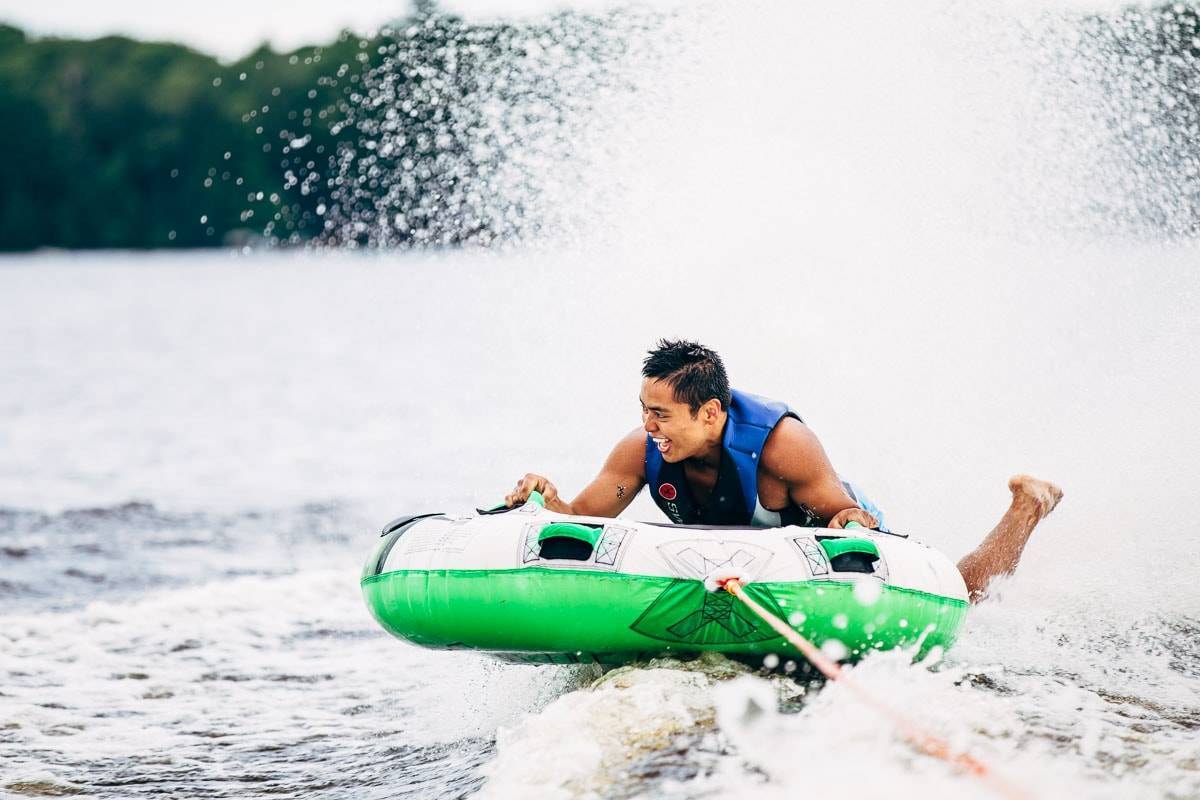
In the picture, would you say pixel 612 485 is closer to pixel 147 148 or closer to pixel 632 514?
pixel 632 514

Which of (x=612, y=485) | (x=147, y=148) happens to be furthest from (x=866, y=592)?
(x=147, y=148)

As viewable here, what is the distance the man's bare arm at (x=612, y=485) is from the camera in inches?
215

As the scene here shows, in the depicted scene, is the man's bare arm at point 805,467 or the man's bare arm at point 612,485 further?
the man's bare arm at point 612,485

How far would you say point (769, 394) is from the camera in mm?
9461

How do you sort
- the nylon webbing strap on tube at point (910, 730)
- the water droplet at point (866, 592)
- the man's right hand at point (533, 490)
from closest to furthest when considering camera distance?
the nylon webbing strap on tube at point (910, 730) → the water droplet at point (866, 592) → the man's right hand at point (533, 490)

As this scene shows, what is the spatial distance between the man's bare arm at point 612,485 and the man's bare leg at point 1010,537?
1.46 metres

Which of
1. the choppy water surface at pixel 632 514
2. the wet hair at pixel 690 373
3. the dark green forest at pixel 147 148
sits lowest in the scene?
the choppy water surface at pixel 632 514

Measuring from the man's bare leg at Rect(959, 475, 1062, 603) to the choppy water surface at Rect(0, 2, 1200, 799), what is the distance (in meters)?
0.31

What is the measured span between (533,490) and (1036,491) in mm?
2163

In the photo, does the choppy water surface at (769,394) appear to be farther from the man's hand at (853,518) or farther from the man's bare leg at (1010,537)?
the man's hand at (853,518)

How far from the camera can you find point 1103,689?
4.98 meters

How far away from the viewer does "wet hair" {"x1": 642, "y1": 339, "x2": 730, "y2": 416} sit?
5074 millimetres

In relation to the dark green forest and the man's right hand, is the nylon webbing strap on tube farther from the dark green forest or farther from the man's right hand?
the dark green forest

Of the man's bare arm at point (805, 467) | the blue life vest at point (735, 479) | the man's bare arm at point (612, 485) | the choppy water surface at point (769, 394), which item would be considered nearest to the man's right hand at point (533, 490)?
the man's bare arm at point (612, 485)
